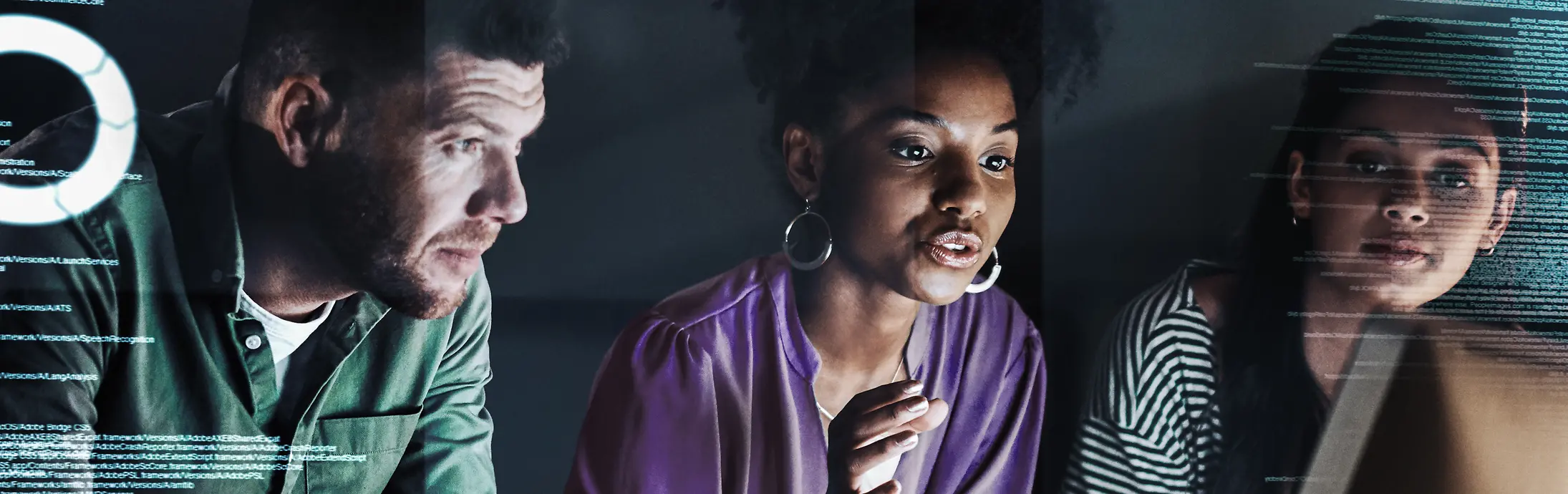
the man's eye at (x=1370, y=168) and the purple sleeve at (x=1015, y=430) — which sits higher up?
the man's eye at (x=1370, y=168)

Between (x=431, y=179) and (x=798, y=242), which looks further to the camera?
(x=798, y=242)

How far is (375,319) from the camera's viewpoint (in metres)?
1.18

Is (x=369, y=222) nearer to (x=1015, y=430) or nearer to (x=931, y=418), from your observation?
(x=931, y=418)

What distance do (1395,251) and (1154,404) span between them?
42cm

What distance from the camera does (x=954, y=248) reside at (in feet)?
4.24

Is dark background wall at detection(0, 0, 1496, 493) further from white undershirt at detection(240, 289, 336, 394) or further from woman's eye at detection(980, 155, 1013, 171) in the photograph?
white undershirt at detection(240, 289, 336, 394)

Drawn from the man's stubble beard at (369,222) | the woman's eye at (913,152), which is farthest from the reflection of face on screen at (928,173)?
the man's stubble beard at (369,222)

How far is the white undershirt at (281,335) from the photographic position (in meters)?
1.15

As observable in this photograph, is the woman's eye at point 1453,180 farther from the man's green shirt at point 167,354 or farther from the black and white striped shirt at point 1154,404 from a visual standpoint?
the man's green shirt at point 167,354

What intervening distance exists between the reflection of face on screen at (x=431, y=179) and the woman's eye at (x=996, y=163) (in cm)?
55

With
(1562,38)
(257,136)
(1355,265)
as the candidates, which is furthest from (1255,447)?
(257,136)
